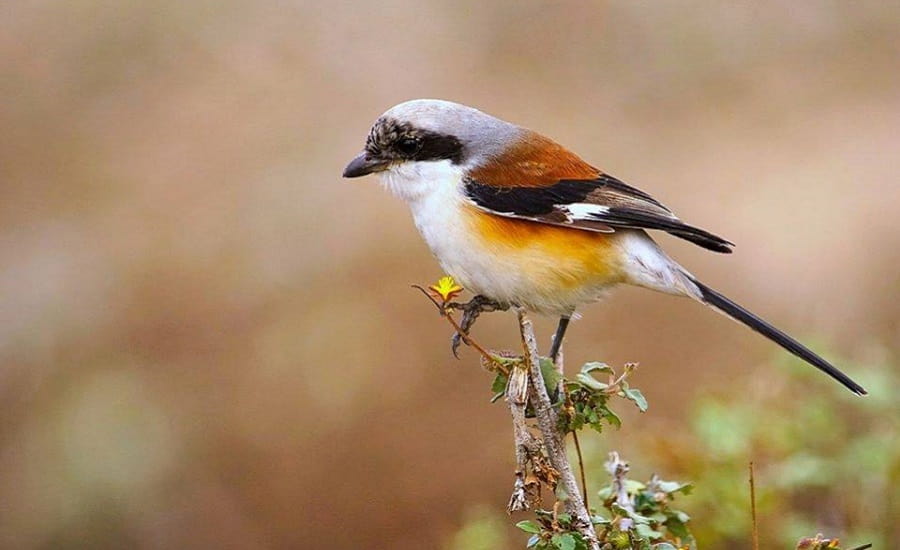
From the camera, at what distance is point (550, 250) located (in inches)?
108

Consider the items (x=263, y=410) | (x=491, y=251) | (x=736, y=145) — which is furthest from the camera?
(x=736, y=145)

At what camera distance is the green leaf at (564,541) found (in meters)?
1.96

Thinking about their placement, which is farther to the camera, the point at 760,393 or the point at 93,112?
the point at 93,112

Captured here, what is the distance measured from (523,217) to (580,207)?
0.45 feet

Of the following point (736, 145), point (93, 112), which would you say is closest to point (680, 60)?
point (736, 145)

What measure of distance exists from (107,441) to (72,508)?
0.27 meters

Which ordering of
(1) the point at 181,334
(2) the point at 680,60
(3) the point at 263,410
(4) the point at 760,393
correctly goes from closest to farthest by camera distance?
(4) the point at 760,393 → (3) the point at 263,410 → (1) the point at 181,334 → (2) the point at 680,60

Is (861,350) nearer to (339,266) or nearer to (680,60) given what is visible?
(339,266)

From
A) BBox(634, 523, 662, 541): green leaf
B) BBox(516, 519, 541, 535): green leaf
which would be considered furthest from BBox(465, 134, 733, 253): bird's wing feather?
BBox(516, 519, 541, 535): green leaf

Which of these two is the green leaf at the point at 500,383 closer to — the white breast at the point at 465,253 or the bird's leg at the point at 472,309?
the bird's leg at the point at 472,309

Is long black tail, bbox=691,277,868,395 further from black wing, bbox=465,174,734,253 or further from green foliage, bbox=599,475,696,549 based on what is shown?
green foliage, bbox=599,475,696,549

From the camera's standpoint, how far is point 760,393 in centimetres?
363

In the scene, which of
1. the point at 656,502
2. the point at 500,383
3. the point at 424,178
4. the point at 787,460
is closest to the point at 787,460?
the point at 787,460

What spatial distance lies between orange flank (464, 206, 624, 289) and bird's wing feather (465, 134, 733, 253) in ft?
0.09
